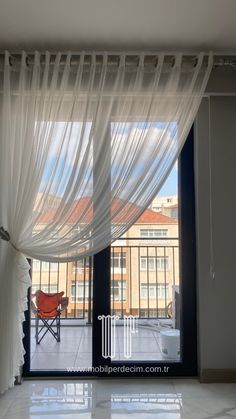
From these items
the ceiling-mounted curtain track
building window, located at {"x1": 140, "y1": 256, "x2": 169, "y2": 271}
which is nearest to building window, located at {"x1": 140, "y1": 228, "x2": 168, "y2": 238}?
building window, located at {"x1": 140, "y1": 256, "x2": 169, "y2": 271}

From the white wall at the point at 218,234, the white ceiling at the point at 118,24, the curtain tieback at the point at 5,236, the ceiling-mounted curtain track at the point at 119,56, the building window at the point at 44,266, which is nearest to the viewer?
the white ceiling at the point at 118,24

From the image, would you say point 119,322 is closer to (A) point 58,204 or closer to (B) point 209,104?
(A) point 58,204

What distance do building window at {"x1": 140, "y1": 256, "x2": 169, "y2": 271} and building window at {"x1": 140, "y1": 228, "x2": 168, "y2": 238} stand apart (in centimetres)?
18

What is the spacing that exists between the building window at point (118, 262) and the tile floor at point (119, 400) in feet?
2.69

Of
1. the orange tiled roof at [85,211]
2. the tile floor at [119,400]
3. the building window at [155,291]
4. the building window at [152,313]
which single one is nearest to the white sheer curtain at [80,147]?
Answer: the orange tiled roof at [85,211]

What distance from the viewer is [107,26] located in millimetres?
2311

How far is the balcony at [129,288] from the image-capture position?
9.20 feet

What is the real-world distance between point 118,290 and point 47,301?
0.58m

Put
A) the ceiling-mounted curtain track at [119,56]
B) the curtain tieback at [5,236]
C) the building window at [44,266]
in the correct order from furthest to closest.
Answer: the building window at [44,266] < the ceiling-mounted curtain track at [119,56] < the curtain tieback at [5,236]

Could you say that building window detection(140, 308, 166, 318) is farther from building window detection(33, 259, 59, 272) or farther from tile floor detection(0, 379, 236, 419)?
building window detection(33, 259, 59, 272)

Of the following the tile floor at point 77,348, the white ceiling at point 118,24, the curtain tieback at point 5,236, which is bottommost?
the tile floor at point 77,348

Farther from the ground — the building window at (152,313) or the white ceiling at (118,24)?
the white ceiling at (118,24)

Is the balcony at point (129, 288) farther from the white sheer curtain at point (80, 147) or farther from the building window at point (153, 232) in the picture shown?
the white sheer curtain at point (80, 147)

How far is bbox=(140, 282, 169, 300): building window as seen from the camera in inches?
113
